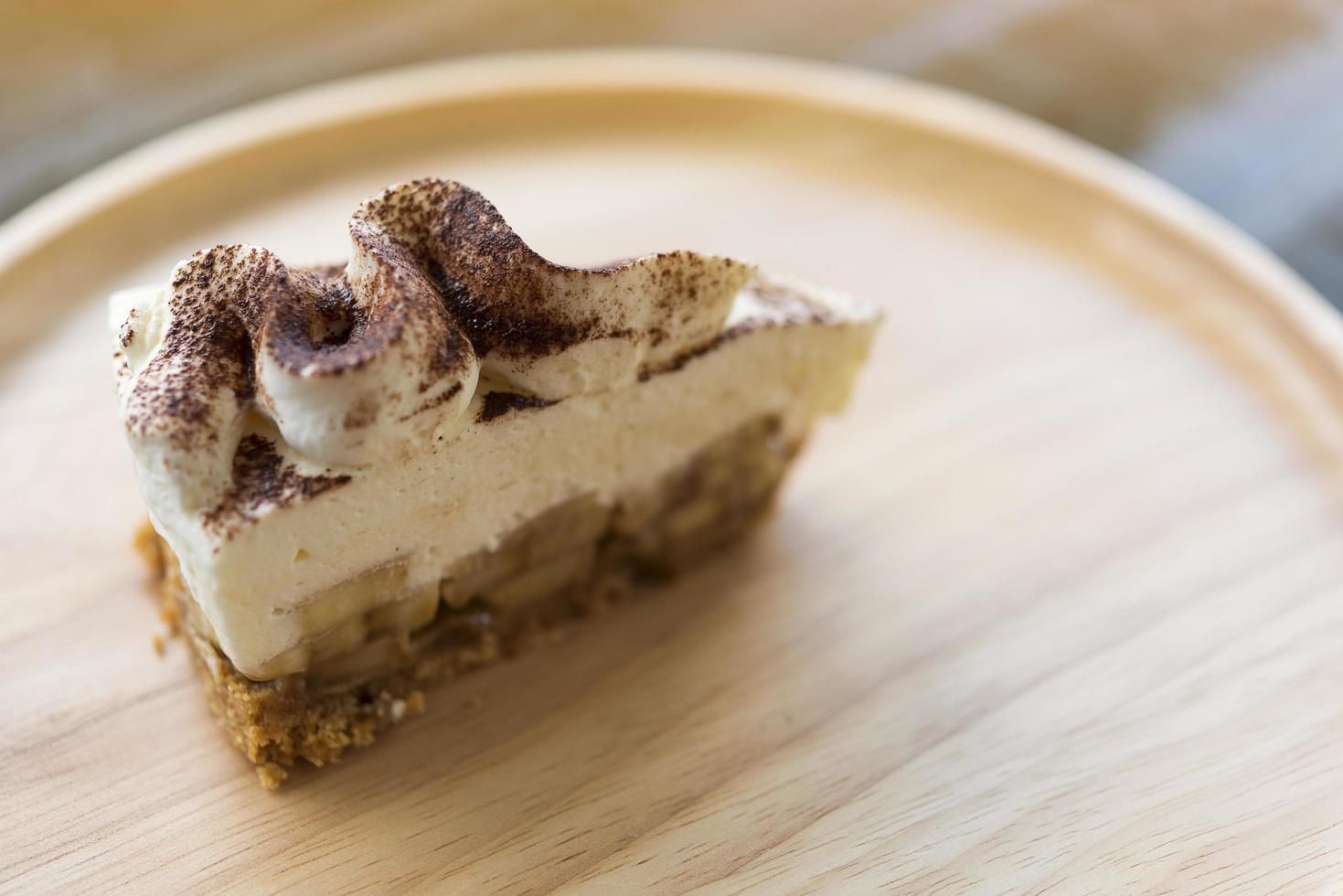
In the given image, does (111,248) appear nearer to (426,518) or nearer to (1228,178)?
(426,518)

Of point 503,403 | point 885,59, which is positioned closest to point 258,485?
point 503,403

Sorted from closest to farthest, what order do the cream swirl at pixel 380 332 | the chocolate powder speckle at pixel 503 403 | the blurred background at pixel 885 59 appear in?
the cream swirl at pixel 380 332 < the chocolate powder speckle at pixel 503 403 < the blurred background at pixel 885 59

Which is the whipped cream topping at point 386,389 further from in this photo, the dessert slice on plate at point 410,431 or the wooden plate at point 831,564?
the wooden plate at point 831,564

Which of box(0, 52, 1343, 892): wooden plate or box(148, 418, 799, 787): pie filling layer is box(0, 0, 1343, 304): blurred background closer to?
box(0, 52, 1343, 892): wooden plate

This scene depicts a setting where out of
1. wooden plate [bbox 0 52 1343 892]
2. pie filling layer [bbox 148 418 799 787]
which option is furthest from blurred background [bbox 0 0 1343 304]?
pie filling layer [bbox 148 418 799 787]

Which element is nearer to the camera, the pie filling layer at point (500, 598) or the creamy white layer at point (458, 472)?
the creamy white layer at point (458, 472)

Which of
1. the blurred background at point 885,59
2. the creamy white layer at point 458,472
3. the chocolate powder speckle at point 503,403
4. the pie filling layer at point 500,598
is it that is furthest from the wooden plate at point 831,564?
the chocolate powder speckle at point 503,403

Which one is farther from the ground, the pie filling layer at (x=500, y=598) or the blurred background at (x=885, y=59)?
the blurred background at (x=885, y=59)
